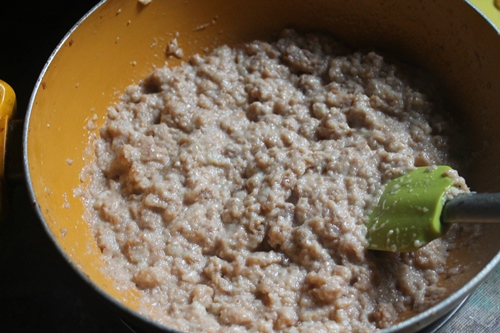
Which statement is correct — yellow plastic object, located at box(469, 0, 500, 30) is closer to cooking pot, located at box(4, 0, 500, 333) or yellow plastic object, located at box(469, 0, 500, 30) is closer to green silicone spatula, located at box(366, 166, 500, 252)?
cooking pot, located at box(4, 0, 500, 333)

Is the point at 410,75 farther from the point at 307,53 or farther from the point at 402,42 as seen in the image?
the point at 307,53

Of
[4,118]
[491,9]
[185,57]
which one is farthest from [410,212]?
[4,118]

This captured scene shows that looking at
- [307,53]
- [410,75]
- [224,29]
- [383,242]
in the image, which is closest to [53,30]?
[224,29]

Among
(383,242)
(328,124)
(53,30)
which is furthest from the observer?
(53,30)

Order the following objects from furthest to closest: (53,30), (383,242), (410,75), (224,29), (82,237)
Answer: (53,30) → (224,29) → (410,75) → (82,237) → (383,242)

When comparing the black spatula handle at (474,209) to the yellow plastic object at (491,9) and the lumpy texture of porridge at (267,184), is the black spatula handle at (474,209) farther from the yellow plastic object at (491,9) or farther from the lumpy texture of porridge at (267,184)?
the yellow plastic object at (491,9)

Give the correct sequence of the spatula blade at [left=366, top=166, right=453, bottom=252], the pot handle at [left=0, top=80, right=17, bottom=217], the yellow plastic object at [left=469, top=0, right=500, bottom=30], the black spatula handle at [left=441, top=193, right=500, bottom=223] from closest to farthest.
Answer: the black spatula handle at [left=441, top=193, right=500, bottom=223] → the spatula blade at [left=366, top=166, right=453, bottom=252] → the pot handle at [left=0, top=80, right=17, bottom=217] → the yellow plastic object at [left=469, top=0, right=500, bottom=30]

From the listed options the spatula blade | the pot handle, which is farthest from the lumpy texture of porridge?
the pot handle
